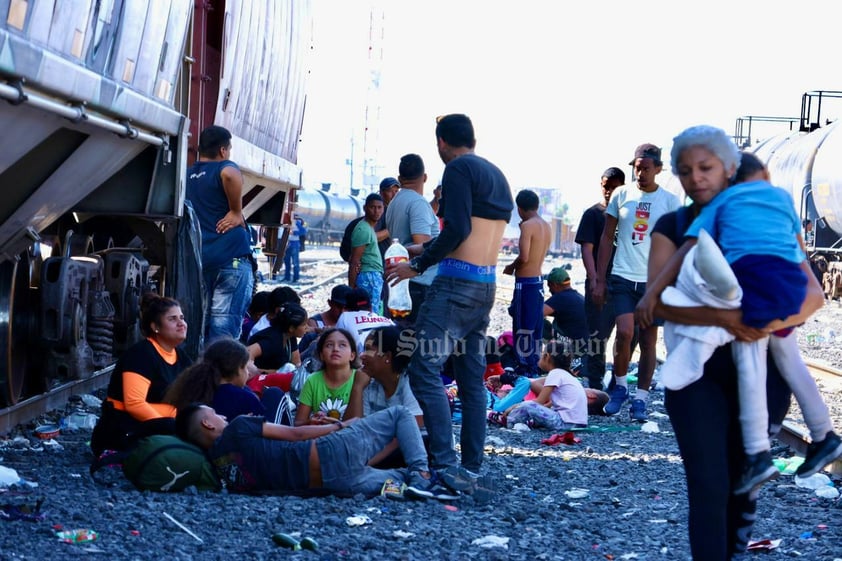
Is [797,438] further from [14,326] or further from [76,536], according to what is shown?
[14,326]

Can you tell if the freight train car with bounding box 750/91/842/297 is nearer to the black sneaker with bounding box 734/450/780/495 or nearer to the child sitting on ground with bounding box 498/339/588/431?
the child sitting on ground with bounding box 498/339/588/431

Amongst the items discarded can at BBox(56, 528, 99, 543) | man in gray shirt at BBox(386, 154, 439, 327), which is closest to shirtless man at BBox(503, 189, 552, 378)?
man in gray shirt at BBox(386, 154, 439, 327)

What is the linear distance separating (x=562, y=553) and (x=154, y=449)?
6.41ft

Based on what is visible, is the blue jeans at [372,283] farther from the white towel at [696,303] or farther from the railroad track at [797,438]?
the white towel at [696,303]

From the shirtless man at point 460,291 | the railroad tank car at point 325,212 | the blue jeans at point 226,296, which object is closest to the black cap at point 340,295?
the blue jeans at point 226,296

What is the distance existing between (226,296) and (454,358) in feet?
9.60

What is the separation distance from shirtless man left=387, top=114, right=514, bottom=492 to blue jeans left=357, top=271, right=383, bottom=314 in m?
4.44

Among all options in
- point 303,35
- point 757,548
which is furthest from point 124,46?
point 303,35

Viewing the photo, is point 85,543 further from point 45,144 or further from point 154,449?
point 45,144

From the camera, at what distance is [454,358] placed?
5781 millimetres

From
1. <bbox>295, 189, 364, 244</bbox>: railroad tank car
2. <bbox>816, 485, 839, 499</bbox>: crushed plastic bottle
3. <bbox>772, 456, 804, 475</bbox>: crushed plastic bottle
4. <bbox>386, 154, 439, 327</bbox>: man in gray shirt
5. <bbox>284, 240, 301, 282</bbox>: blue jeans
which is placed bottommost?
<bbox>816, 485, 839, 499</bbox>: crushed plastic bottle

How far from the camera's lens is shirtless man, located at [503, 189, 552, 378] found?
9758mm

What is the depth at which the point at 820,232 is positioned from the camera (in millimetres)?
22906

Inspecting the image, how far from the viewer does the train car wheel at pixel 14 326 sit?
689cm
